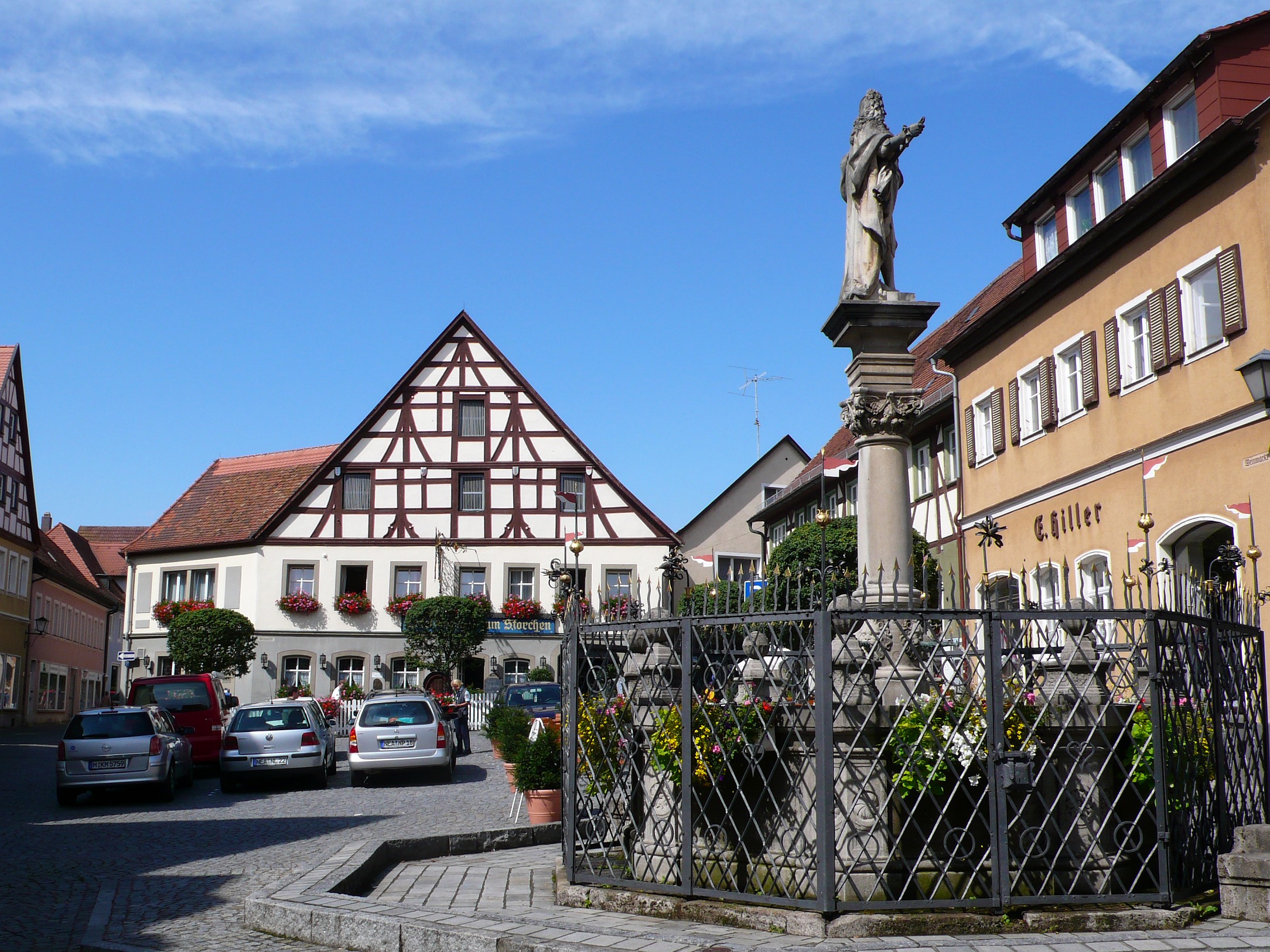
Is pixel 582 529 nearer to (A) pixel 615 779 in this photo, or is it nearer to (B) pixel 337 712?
(B) pixel 337 712

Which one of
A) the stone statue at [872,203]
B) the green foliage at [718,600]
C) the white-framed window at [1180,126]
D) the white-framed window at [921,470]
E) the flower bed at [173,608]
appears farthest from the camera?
the flower bed at [173,608]

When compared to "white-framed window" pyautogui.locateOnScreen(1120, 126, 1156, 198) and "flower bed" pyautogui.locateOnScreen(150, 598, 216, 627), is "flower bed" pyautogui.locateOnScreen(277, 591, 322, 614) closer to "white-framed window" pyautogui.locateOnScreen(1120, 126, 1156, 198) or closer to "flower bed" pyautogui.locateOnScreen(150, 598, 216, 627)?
"flower bed" pyautogui.locateOnScreen(150, 598, 216, 627)

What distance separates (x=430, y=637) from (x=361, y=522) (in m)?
4.79

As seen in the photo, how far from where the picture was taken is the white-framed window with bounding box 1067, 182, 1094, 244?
22797mm

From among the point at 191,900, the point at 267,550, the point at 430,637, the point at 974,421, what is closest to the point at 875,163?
the point at 191,900

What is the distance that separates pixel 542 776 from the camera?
47.6ft

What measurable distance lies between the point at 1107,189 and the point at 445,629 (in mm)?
25636

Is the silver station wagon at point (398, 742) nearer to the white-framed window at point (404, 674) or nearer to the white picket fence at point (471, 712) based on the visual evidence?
the white picket fence at point (471, 712)

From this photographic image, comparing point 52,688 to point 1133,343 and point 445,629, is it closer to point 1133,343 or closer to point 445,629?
point 445,629

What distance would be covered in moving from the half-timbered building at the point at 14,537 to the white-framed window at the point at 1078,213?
3435 centimetres

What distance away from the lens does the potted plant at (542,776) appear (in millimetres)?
14430

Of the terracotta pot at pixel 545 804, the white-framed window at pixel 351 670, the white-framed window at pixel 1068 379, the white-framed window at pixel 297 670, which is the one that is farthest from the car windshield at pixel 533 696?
the white-framed window at pixel 297 670

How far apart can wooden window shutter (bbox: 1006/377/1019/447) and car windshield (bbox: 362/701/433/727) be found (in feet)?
38.3

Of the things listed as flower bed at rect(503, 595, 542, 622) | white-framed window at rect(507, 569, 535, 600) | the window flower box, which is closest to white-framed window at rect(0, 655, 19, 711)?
the window flower box
